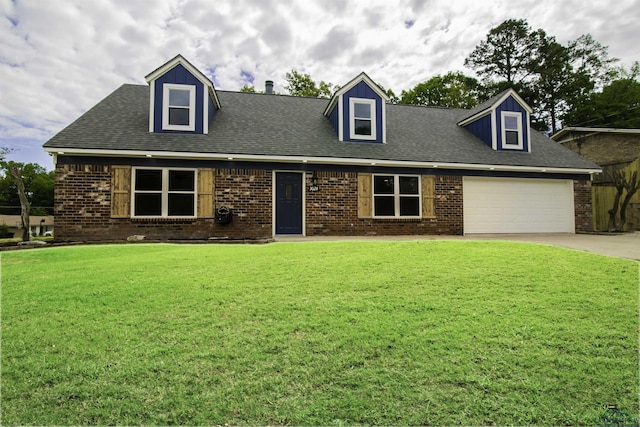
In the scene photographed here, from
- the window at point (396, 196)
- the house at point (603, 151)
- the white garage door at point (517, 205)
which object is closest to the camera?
the window at point (396, 196)

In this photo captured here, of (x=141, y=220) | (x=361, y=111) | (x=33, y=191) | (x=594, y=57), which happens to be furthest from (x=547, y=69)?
(x=33, y=191)

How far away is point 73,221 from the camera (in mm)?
9938

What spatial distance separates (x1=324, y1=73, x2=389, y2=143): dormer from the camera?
12625 millimetres

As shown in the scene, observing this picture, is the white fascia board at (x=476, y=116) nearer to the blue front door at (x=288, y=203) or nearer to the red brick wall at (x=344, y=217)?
the red brick wall at (x=344, y=217)

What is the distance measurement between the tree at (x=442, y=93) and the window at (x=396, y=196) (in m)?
19.6

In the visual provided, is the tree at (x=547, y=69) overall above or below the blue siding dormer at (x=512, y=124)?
above

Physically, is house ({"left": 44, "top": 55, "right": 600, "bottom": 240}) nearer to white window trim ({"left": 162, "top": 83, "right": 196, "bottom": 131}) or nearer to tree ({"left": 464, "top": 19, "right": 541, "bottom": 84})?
white window trim ({"left": 162, "top": 83, "right": 196, "bottom": 131})

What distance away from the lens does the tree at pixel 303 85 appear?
27.3 metres

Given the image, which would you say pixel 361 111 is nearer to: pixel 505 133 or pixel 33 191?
pixel 505 133

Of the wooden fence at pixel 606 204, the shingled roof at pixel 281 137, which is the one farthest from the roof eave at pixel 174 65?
the wooden fence at pixel 606 204

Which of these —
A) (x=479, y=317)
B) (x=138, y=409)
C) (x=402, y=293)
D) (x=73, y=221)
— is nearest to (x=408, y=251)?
(x=402, y=293)

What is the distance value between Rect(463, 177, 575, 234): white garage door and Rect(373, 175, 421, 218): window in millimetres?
2060

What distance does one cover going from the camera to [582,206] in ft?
43.4

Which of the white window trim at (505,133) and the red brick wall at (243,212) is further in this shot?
the white window trim at (505,133)
